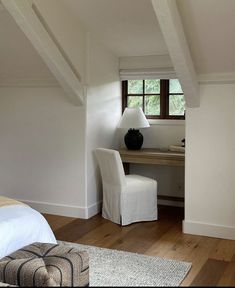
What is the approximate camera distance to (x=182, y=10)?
3.47 m

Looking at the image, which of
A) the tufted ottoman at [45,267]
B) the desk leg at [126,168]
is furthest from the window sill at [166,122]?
the tufted ottoman at [45,267]

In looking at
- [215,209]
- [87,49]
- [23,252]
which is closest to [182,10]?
[87,49]

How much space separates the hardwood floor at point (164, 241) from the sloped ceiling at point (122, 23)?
1.99 metres

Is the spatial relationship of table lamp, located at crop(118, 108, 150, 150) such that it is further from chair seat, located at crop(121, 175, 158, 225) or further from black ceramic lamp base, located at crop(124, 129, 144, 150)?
chair seat, located at crop(121, 175, 158, 225)

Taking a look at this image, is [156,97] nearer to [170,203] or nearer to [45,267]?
[170,203]

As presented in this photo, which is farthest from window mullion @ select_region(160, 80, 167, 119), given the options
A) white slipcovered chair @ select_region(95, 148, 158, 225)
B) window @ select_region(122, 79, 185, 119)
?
white slipcovered chair @ select_region(95, 148, 158, 225)

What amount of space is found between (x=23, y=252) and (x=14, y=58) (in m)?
2.75

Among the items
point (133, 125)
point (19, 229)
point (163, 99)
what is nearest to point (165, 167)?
point (133, 125)

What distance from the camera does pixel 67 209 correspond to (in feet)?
16.5

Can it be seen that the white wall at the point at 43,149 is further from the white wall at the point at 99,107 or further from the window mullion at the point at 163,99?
the window mullion at the point at 163,99

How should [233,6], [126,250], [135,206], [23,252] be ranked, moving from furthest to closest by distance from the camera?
[135,206] → [126,250] → [233,6] → [23,252]

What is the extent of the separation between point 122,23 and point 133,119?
1.24 m

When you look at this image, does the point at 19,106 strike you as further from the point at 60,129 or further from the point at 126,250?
the point at 126,250

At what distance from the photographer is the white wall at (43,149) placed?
4922 millimetres
